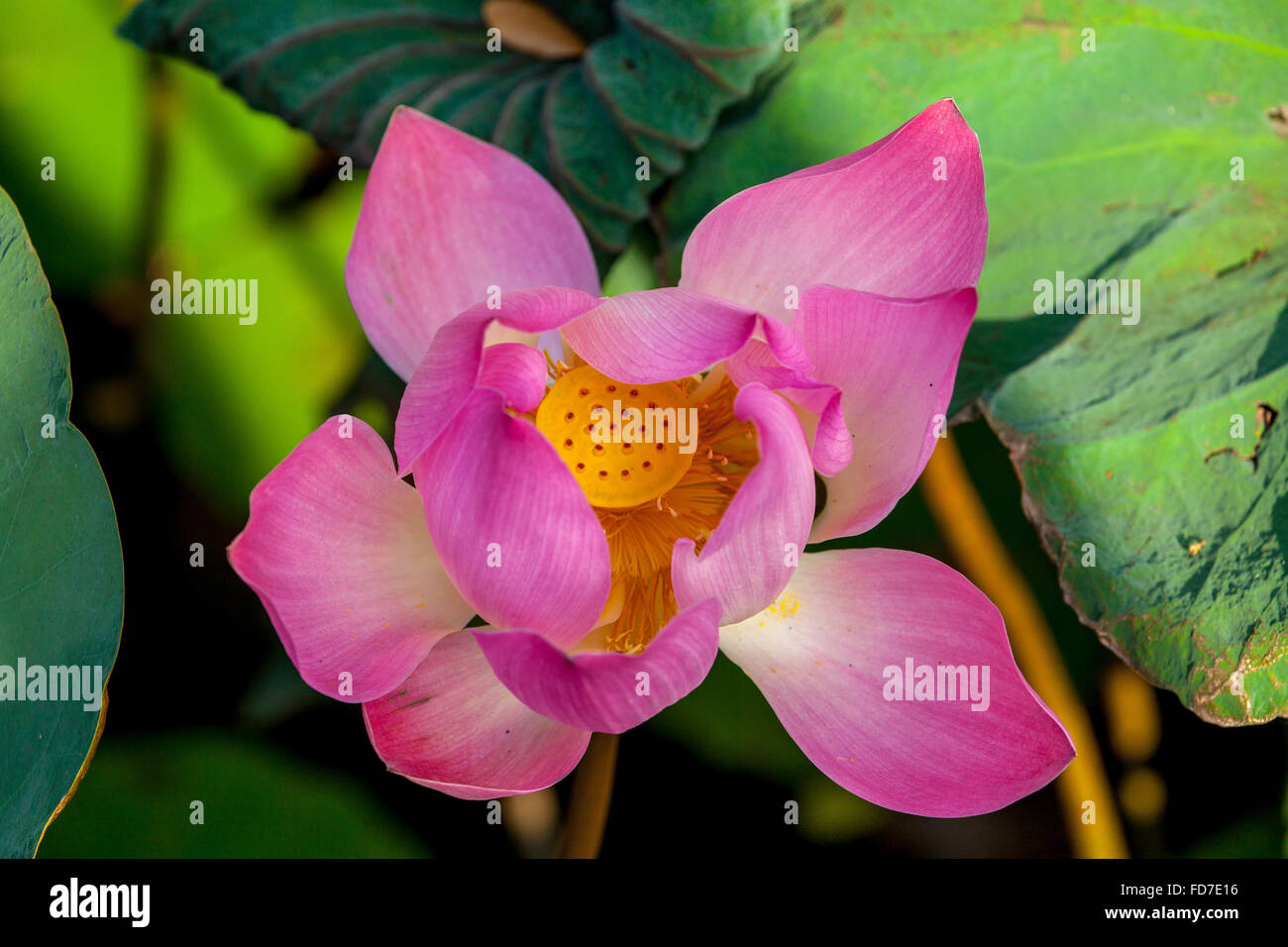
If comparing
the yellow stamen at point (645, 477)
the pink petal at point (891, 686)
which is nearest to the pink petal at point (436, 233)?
the yellow stamen at point (645, 477)

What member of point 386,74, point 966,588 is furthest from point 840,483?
point 386,74

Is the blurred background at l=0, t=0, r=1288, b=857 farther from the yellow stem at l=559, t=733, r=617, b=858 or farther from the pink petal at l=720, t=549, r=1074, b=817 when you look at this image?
the pink petal at l=720, t=549, r=1074, b=817

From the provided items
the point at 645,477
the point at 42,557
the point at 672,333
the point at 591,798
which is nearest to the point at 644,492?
the point at 645,477

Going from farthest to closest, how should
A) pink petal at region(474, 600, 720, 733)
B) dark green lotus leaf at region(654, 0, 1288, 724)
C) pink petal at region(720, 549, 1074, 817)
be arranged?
dark green lotus leaf at region(654, 0, 1288, 724) < pink petal at region(720, 549, 1074, 817) < pink petal at region(474, 600, 720, 733)

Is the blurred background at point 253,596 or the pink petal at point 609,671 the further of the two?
the blurred background at point 253,596

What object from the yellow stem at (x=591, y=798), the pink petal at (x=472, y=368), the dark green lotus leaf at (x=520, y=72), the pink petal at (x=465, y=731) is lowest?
the yellow stem at (x=591, y=798)

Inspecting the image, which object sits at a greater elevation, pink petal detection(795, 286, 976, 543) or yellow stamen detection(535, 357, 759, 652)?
pink petal detection(795, 286, 976, 543)

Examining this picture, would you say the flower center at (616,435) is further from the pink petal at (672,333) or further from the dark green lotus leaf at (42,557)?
the dark green lotus leaf at (42,557)

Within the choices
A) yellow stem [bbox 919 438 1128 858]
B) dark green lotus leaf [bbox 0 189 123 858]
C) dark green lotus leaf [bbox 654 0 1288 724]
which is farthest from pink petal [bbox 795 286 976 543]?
dark green lotus leaf [bbox 0 189 123 858]
